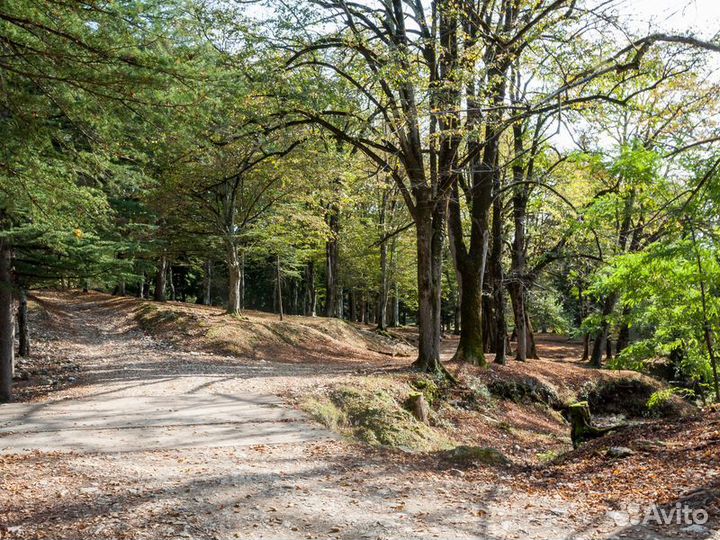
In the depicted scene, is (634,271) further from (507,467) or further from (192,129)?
(192,129)

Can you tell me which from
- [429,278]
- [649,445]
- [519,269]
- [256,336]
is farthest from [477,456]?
[256,336]

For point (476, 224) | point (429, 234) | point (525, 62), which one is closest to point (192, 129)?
point (429, 234)

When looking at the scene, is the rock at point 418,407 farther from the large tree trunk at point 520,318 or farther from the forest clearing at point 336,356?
the large tree trunk at point 520,318

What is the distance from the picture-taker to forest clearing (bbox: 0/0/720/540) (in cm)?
496

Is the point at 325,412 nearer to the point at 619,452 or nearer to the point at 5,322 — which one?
the point at 619,452

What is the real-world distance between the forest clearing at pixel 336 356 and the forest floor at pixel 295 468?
4 centimetres

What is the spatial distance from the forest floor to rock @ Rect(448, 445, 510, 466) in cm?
7

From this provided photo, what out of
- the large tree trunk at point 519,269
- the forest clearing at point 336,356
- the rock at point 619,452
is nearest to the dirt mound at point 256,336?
the forest clearing at point 336,356

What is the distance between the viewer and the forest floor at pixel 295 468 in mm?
4402

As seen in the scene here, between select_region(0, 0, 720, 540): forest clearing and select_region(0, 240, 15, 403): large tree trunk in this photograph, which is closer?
select_region(0, 0, 720, 540): forest clearing

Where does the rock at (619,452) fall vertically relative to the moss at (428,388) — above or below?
above

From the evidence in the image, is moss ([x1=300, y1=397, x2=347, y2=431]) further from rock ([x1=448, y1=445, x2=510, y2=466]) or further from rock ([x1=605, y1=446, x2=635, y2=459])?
rock ([x1=605, y1=446, x2=635, y2=459])

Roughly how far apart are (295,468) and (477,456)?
246 cm

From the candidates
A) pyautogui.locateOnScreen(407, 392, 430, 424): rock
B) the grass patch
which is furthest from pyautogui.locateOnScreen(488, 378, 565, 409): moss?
the grass patch
